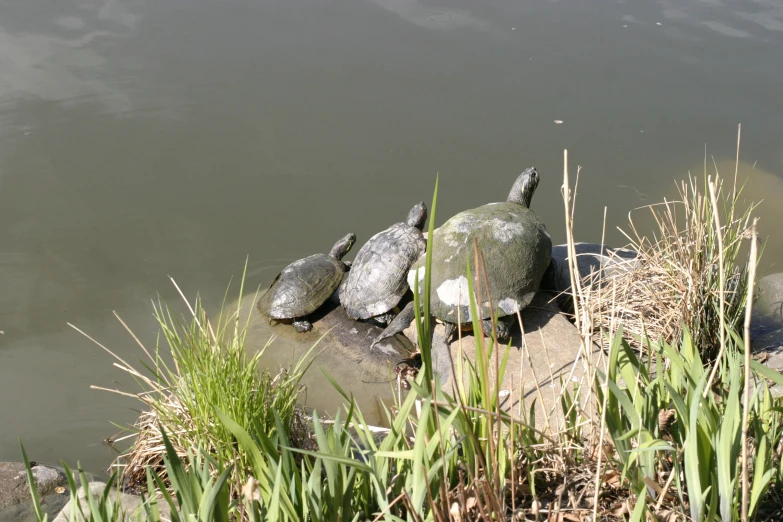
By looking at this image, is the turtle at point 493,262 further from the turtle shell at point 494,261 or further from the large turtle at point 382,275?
the large turtle at point 382,275

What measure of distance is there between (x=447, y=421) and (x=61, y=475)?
1.98m

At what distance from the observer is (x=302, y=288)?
421 cm

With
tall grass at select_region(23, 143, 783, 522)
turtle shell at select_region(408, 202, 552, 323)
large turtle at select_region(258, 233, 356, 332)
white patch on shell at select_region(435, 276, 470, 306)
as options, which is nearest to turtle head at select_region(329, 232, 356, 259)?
large turtle at select_region(258, 233, 356, 332)

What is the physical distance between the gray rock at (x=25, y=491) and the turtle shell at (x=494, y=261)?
196 centimetres

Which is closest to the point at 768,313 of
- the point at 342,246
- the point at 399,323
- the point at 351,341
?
the point at 399,323

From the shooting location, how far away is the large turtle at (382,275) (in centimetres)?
409

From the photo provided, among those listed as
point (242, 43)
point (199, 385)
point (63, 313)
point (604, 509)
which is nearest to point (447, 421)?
point (604, 509)

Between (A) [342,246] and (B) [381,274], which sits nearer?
(B) [381,274]

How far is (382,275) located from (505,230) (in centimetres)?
86

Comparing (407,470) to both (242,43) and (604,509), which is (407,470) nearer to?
(604,509)

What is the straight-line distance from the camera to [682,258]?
3006 mm

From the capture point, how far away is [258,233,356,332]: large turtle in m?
4.19

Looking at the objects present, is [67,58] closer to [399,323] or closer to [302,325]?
[302,325]

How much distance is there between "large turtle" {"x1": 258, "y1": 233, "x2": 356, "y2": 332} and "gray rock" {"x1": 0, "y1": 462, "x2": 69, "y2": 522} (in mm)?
1775
